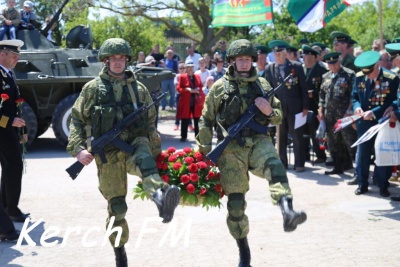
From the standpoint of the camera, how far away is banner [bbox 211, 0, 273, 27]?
14.8 metres

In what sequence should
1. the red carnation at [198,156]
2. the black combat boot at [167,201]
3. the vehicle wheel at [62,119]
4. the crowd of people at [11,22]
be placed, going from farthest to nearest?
the crowd of people at [11,22] < the vehicle wheel at [62,119] < the red carnation at [198,156] < the black combat boot at [167,201]

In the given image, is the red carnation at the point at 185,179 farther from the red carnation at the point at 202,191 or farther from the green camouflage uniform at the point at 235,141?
the green camouflage uniform at the point at 235,141

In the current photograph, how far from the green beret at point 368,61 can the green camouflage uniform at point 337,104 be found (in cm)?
157

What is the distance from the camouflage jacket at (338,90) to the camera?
11.0 m

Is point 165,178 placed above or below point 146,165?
below

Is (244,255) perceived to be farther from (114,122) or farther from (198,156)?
(114,122)

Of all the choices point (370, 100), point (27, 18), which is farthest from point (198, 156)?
point (27, 18)

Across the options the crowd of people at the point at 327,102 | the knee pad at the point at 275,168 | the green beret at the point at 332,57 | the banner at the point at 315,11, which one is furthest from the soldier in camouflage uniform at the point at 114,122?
the banner at the point at 315,11

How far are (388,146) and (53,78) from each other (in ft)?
23.6

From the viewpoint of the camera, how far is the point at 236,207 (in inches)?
254

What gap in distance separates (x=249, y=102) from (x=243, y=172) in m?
0.60

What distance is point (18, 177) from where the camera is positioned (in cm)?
820

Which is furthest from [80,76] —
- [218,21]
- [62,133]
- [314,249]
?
[314,249]

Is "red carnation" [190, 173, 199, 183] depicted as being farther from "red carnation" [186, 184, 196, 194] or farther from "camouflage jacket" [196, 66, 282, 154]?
"camouflage jacket" [196, 66, 282, 154]
